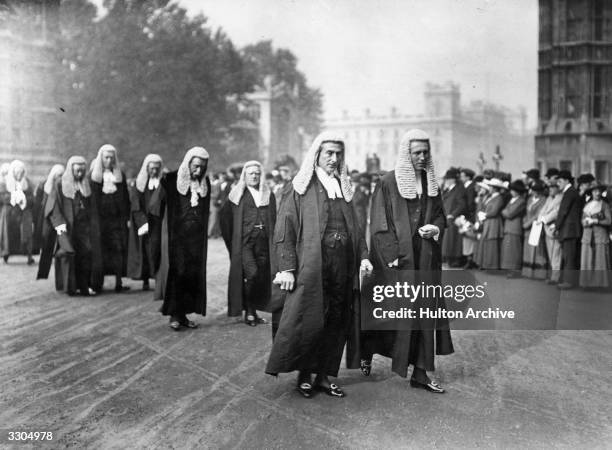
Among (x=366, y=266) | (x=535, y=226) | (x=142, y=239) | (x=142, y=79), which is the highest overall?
(x=142, y=79)

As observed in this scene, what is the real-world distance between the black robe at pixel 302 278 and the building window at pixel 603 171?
13975 millimetres

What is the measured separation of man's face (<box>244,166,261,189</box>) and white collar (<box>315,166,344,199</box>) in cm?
292

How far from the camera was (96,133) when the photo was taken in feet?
77.9

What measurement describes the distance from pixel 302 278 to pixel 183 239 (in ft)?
10.1

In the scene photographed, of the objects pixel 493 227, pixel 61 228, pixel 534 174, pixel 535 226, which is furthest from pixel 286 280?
pixel 534 174

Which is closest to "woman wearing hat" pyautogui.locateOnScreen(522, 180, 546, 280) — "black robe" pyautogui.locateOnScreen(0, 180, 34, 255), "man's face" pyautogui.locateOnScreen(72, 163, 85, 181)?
"man's face" pyautogui.locateOnScreen(72, 163, 85, 181)

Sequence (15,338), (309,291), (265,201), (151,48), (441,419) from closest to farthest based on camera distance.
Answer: (441,419)
(309,291)
(15,338)
(265,201)
(151,48)

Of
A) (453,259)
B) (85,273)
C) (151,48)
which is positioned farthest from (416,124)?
(85,273)

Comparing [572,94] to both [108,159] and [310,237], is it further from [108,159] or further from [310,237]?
[310,237]

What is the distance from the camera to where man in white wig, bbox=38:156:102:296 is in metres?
9.93

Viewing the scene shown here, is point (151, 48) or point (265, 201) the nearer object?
point (265, 201)

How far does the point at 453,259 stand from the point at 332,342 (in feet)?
32.0

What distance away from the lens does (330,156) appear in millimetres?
5297

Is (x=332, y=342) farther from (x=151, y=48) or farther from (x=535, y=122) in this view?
(x=151, y=48)
